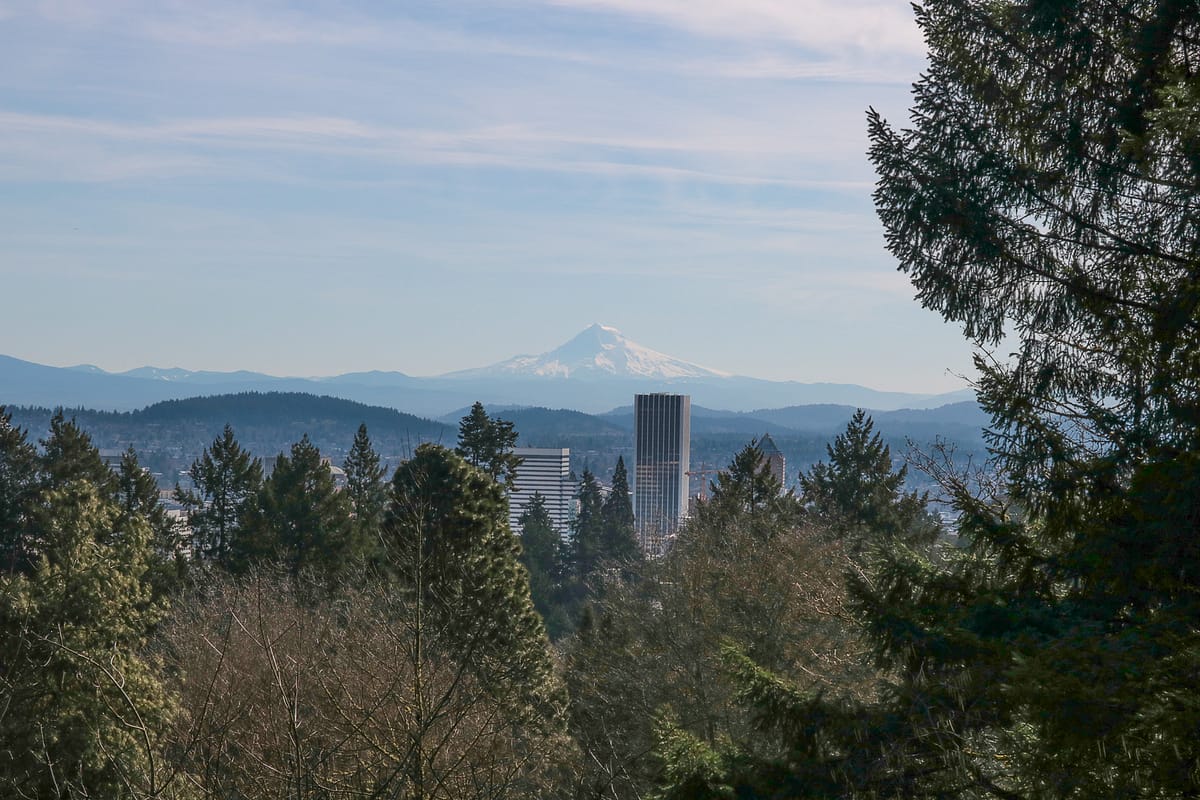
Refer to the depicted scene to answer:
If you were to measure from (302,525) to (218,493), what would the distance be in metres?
5.67

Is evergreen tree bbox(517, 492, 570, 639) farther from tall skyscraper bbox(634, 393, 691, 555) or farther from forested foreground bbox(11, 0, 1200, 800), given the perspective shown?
tall skyscraper bbox(634, 393, 691, 555)

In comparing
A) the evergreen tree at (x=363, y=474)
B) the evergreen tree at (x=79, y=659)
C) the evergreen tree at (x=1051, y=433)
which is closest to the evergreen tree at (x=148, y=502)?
the evergreen tree at (x=363, y=474)

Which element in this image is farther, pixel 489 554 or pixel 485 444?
pixel 485 444

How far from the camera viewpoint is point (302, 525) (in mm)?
36719

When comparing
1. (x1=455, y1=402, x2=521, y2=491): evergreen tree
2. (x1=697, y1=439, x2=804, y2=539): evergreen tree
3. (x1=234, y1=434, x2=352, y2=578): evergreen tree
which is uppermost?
(x1=455, y1=402, x2=521, y2=491): evergreen tree

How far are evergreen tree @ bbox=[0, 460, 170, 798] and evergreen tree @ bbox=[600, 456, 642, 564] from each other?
37.5 meters

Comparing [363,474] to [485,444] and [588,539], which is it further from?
[588,539]

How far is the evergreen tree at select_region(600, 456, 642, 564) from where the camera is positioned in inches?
2287

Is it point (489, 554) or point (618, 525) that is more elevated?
point (489, 554)

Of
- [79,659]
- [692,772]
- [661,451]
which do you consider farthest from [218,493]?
[661,451]

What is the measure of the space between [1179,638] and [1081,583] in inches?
70.0

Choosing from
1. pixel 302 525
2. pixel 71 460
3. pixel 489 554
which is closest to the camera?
pixel 489 554

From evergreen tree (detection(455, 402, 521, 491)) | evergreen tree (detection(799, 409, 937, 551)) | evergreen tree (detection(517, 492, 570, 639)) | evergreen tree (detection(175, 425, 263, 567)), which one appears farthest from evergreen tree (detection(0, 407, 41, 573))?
evergreen tree (detection(799, 409, 937, 551))

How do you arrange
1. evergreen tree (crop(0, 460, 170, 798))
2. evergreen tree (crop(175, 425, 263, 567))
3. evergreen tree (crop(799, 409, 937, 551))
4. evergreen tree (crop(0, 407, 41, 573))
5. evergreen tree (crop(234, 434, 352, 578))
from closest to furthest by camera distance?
evergreen tree (crop(0, 460, 170, 798)), evergreen tree (crop(799, 409, 937, 551)), evergreen tree (crop(0, 407, 41, 573)), evergreen tree (crop(234, 434, 352, 578)), evergreen tree (crop(175, 425, 263, 567))
